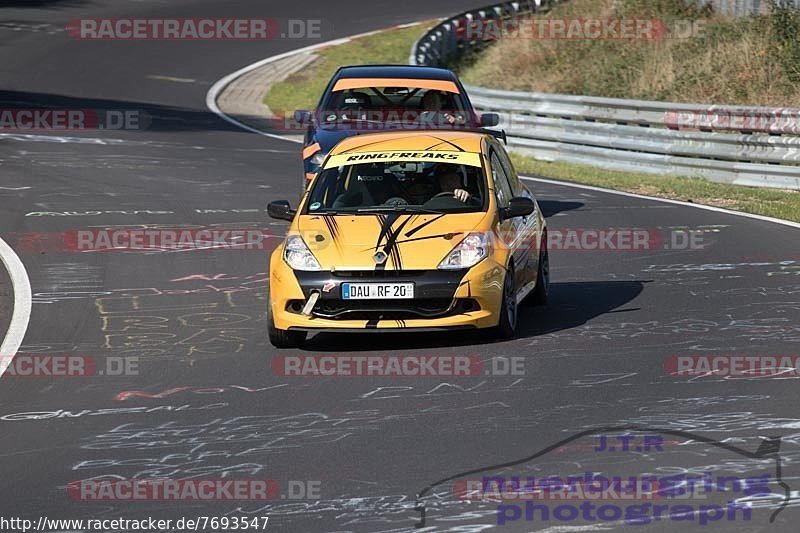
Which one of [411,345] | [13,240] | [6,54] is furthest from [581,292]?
[6,54]

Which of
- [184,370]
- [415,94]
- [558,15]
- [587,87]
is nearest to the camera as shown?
[184,370]

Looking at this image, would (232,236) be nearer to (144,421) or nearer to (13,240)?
(13,240)

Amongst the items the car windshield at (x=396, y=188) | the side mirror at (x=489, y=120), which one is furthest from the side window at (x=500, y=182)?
the side mirror at (x=489, y=120)

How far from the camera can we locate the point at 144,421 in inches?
344

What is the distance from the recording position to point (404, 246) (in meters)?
10.7

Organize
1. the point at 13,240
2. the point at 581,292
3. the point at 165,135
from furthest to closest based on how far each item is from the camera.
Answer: the point at 165,135 → the point at 13,240 → the point at 581,292

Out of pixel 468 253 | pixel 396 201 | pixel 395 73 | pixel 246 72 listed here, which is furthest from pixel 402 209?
pixel 246 72

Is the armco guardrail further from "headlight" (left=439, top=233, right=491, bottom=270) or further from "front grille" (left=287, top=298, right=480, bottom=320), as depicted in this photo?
"front grille" (left=287, top=298, right=480, bottom=320)

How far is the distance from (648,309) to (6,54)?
3024 centimetres

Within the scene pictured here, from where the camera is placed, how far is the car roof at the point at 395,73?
17.9 meters

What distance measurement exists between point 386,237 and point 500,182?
5.32 feet

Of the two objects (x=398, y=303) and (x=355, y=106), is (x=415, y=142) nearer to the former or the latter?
(x=398, y=303)

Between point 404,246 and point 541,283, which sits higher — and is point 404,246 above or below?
above

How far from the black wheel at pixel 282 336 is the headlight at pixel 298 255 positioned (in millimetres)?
341
